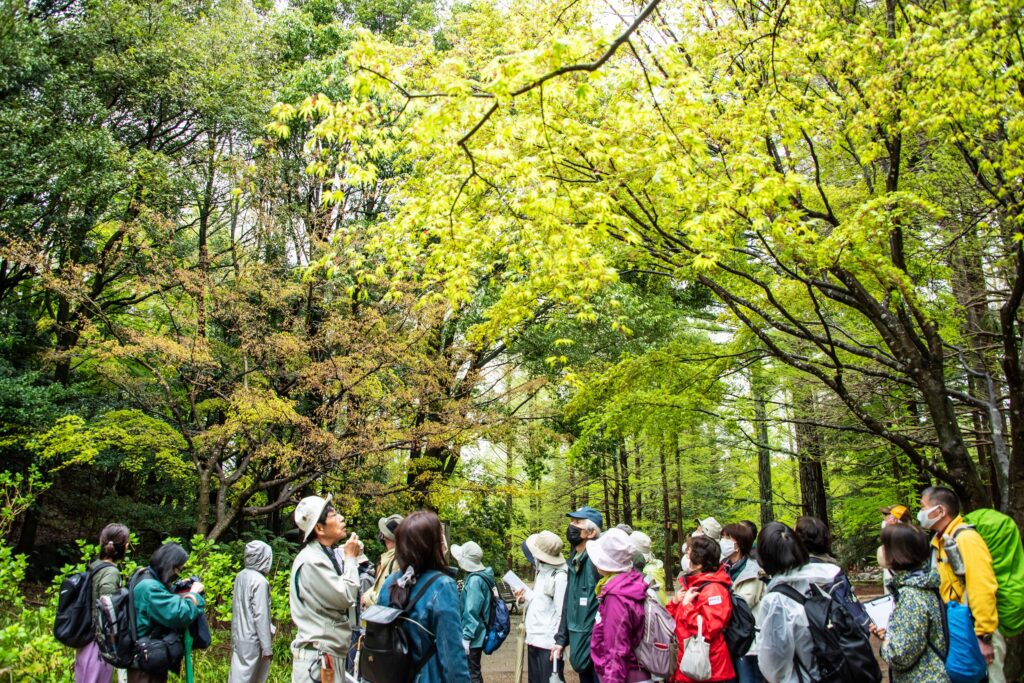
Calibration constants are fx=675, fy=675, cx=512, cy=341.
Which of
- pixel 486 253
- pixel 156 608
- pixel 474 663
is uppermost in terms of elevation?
pixel 486 253

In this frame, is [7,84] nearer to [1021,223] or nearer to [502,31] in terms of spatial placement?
[502,31]

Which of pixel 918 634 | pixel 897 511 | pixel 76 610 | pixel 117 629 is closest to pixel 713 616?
pixel 918 634

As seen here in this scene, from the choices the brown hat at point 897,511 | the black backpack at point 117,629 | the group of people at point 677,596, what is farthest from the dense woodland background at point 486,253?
the brown hat at point 897,511

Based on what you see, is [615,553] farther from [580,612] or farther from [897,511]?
[897,511]

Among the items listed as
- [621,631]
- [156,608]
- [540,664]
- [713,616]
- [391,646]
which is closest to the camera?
[391,646]

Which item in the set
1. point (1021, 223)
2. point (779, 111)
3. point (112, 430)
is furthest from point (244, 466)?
point (1021, 223)

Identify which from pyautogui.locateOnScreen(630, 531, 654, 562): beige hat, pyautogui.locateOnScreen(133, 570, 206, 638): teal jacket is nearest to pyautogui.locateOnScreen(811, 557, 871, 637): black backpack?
pyautogui.locateOnScreen(630, 531, 654, 562): beige hat

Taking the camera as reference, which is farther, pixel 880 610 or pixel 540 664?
pixel 540 664

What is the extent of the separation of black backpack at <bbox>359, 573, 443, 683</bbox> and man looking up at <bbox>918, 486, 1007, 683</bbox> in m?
2.94

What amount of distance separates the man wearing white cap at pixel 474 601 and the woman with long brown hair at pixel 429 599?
2.48m

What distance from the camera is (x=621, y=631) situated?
387 cm

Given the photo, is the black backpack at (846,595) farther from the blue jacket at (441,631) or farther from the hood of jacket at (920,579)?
the blue jacket at (441,631)

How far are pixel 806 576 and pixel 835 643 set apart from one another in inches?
14.3

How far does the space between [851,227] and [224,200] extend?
1335 centimetres
